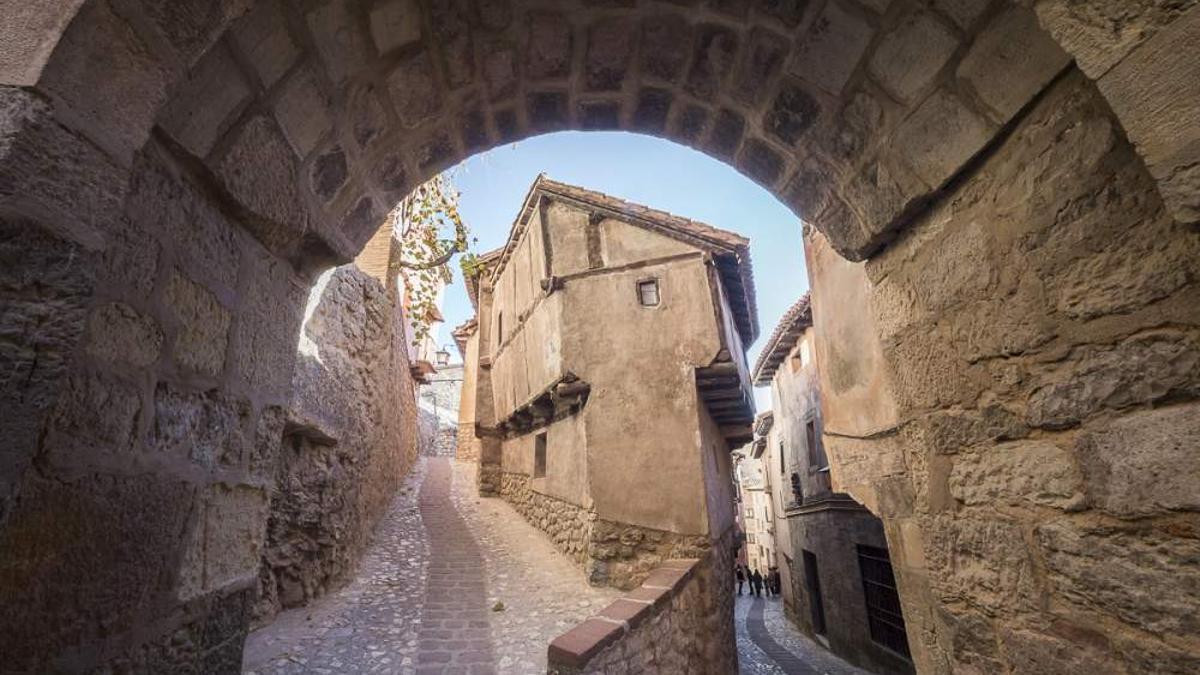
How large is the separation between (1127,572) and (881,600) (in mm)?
10285

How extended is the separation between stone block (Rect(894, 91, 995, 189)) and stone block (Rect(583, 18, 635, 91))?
959 mm

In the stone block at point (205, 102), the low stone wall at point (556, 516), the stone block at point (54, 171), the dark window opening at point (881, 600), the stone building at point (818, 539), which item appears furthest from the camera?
the stone building at point (818, 539)

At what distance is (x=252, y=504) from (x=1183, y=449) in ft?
7.86

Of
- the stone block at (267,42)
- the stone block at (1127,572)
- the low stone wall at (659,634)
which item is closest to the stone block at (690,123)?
the stone block at (267,42)

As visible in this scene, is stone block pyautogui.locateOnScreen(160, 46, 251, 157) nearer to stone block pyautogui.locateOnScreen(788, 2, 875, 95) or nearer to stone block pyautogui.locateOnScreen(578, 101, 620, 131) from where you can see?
stone block pyautogui.locateOnScreen(578, 101, 620, 131)

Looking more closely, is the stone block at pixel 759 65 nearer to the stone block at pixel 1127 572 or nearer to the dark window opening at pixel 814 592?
the stone block at pixel 1127 572

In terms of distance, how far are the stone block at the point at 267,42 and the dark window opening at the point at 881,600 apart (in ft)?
35.0

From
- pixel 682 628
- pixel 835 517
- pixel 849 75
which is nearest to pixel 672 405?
pixel 682 628

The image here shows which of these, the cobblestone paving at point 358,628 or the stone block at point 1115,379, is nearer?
the stone block at point 1115,379

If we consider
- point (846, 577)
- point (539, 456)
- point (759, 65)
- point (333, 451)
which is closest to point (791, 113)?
point (759, 65)

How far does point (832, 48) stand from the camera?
1586 millimetres

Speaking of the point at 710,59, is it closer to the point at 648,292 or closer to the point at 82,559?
the point at 82,559

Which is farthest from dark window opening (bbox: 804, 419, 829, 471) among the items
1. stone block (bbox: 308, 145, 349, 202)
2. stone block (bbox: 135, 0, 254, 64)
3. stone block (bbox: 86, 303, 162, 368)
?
stone block (bbox: 135, 0, 254, 64)

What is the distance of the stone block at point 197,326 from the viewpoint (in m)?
1.26
